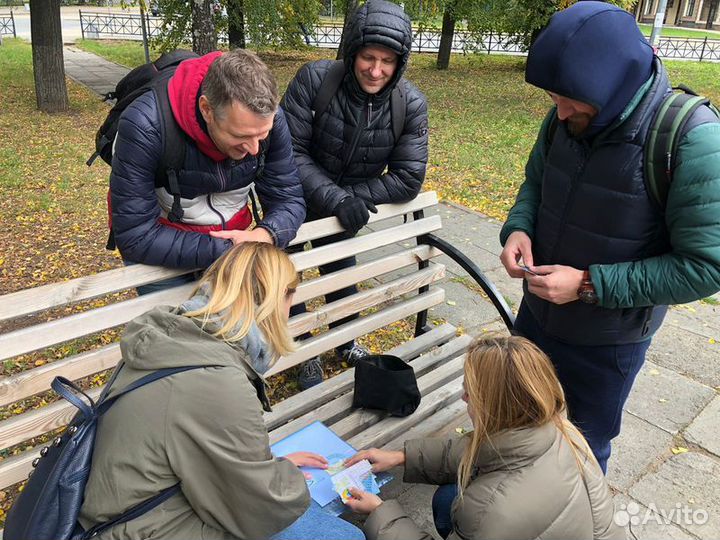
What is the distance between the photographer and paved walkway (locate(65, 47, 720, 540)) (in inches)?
97.1

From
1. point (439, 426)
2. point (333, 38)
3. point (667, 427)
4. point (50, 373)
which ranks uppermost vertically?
point (333, 38)

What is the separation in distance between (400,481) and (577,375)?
2.92 ft

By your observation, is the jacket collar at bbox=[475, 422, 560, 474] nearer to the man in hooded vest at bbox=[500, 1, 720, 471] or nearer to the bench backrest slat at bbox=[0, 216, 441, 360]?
the man in hooded vest at bbox=[500, 1, 720, 471]

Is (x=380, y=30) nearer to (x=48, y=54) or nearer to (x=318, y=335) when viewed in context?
(x=318, y=335)

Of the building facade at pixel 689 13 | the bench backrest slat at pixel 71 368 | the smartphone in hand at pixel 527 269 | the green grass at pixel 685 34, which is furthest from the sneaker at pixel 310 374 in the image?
the building facade at pixel 689 13

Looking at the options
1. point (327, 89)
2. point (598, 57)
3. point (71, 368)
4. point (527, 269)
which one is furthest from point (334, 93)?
point (71, 368)

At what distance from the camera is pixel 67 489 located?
143 cm

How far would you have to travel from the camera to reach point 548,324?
6.86 ft

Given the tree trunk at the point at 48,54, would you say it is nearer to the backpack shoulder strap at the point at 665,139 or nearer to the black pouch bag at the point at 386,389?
the black pouch bag at the point at 386,389

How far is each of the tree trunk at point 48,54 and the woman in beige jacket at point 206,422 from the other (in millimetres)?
9405

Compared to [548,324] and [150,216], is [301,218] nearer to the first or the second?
[150,216]

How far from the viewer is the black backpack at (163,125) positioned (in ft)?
6.88

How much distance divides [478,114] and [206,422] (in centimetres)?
1136

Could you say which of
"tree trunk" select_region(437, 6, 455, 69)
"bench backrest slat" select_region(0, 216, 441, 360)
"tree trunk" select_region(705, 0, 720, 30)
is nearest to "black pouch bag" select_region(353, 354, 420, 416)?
"bench backrest slat" select_region(0, 216, 441, 360)
